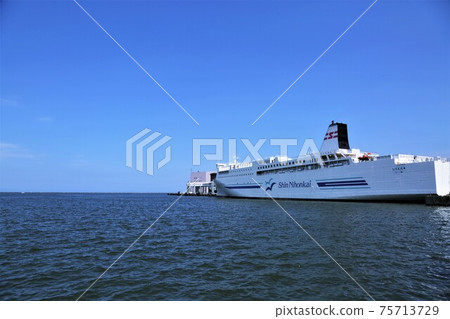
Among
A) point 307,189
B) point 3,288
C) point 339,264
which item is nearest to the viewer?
point 3,288

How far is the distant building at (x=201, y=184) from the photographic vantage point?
110 meters

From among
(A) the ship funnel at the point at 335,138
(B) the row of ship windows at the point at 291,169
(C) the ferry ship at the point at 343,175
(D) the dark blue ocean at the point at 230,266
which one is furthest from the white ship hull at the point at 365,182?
(D) the dark blue ocean at the point at 230,266

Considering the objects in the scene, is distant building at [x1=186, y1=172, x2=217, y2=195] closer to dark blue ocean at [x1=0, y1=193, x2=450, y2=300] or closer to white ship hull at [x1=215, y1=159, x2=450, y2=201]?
white ship hull at [x1=215, y1=159, x2=450, y2=201]

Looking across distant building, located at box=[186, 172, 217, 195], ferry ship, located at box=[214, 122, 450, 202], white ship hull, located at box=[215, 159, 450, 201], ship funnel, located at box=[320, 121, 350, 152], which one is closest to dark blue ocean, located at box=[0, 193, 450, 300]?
white ship hull, located at box=[215, 159, 450, 201]

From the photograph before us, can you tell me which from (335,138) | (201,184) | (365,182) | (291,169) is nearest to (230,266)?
(365,182)

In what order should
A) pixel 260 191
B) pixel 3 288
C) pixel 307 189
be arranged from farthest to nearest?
pixel 260 191, pixel 307 189, pixel 3 288

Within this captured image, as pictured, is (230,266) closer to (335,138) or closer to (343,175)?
(343,175)

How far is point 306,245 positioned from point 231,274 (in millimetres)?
4755

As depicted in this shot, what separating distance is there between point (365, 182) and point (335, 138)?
10.7 metres

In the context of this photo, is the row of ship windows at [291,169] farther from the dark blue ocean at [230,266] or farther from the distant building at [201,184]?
the distant building at [201,184]

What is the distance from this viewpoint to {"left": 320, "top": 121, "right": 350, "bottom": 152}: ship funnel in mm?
44125

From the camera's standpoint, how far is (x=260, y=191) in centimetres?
5416
